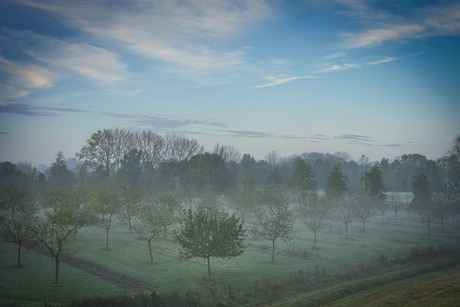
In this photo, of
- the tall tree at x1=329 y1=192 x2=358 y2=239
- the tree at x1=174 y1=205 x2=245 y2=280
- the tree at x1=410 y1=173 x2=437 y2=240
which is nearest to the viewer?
the tree at x1=174 y1=205 x2=245 y2=280

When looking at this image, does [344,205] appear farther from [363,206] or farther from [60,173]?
[60,173]

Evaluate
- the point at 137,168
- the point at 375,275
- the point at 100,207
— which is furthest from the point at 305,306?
the point at 137,168

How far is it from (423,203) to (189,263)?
160ft

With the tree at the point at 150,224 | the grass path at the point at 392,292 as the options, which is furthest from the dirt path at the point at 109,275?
the grass path at the point at 392,292

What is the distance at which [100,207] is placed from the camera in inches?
2195

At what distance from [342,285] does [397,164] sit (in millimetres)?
125038

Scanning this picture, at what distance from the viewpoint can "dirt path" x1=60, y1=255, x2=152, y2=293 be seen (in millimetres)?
31812

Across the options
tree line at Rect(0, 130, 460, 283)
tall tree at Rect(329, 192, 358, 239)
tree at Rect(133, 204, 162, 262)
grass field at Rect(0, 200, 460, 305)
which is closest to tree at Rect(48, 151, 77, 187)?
tree line at Rect(0, 130, 460, 283)

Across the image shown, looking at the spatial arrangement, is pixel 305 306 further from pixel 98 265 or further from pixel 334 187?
pixel 334 187

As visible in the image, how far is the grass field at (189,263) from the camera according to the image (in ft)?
99.0

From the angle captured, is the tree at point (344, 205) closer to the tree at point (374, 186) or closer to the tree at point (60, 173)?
the tree at point (374, 186)

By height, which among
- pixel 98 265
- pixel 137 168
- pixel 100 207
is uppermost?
pixel 137 168

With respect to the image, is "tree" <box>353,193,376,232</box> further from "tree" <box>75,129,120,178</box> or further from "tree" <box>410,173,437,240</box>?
"tree" <box>75,129,120,178</box>

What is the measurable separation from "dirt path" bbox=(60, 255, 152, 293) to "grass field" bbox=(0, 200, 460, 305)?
681 millimetres
